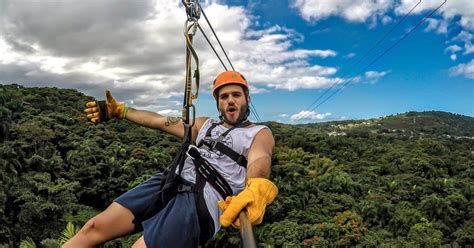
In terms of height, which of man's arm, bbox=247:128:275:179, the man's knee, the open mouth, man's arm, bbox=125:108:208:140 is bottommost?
the man's knee

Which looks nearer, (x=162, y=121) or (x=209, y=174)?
(x=209, y=174)

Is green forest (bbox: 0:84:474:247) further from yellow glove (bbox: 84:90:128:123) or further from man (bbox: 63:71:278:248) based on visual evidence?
man (bbox: 63:71:278:248)

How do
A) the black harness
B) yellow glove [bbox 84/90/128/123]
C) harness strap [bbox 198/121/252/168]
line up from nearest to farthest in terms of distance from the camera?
the black harness
harness strap [bbox 198/121/252/168]
yellow glove [bbox 84/90/128/123]

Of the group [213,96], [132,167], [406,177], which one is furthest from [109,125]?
[213,96]

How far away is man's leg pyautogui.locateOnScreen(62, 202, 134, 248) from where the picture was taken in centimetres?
232

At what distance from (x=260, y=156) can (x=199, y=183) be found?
38 centimetres

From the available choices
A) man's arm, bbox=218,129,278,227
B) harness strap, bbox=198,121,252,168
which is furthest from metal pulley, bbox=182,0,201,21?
man's arm, bbox=218,129,278,227

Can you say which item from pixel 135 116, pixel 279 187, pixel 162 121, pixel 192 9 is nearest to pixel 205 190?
pixel 162 121

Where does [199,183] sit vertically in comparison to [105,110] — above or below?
below

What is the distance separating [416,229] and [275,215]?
6.57m

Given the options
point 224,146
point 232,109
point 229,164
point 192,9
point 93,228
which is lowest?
point 93,228

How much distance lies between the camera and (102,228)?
2.32m

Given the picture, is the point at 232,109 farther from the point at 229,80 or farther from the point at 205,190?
the point at 205,190

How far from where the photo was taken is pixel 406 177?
2778 centimetres
